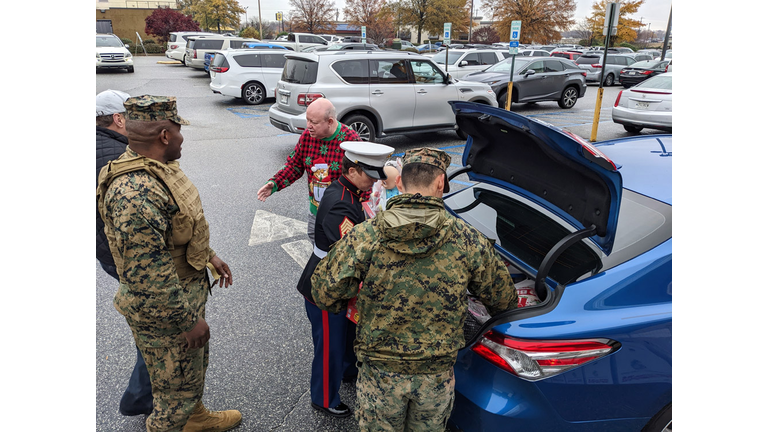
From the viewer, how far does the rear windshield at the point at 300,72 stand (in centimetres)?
902

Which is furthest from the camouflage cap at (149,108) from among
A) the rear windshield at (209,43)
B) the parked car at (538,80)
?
the rear windshield at (209,43)

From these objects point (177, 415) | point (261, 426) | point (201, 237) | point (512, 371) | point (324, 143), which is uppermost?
point (324, 143)

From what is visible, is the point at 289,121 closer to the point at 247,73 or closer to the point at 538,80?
the point at 247,73

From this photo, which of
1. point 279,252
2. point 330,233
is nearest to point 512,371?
point 330,233

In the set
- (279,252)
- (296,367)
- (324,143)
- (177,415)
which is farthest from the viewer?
(279,252)

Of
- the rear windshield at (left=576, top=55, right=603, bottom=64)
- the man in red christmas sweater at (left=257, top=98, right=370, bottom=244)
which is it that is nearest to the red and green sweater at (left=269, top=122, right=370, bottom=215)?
the man in red christmas sweater at (left=257, top=98, right=370, bottom=244)

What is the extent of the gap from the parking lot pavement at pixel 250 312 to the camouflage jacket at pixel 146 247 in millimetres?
1129

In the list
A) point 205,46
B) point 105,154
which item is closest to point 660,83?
point 105,154

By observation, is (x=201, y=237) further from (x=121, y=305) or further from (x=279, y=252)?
(x=279, y=252)

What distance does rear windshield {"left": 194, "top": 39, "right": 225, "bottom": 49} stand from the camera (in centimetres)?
2345

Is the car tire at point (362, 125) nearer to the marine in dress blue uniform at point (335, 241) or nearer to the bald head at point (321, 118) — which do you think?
the bald head at point (321, 118)

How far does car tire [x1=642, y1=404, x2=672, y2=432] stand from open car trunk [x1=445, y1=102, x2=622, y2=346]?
0.62 m

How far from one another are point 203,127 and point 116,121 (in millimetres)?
9198

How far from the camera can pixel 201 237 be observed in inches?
89.4
